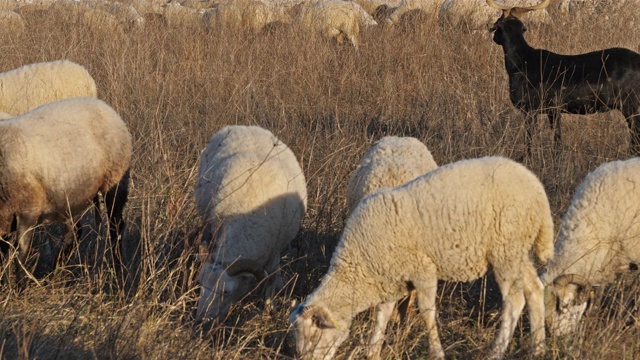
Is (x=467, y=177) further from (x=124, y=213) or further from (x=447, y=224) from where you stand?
(x=124, y=213)

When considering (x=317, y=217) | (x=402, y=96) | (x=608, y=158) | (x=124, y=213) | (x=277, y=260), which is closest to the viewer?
(x=277, y=260)

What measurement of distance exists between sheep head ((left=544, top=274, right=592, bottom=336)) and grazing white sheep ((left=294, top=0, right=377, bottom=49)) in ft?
35.3

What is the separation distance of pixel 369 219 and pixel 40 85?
4.65 meters

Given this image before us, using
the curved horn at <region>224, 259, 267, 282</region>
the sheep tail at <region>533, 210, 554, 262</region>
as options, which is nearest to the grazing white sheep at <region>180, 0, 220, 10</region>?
the curved horn at <region>224, 259, 267, 282</region>

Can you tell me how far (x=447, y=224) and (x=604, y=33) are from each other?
7688 mm

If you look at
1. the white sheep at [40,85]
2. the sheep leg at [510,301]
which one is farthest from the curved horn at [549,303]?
the white sheep at [40,85]

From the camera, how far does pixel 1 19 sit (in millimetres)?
12594

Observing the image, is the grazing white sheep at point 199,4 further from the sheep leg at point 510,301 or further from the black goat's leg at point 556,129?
the sheep leg at point 510,301

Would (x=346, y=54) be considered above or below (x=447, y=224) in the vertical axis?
below

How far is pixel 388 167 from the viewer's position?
5.19m

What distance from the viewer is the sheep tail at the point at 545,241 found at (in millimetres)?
4203

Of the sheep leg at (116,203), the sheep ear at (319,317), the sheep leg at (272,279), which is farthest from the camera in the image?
the sheep leg at (116,203)

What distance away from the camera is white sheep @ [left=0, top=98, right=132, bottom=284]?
5027 mm

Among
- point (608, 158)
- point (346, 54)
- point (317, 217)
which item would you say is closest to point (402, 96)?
point (346, 54)
